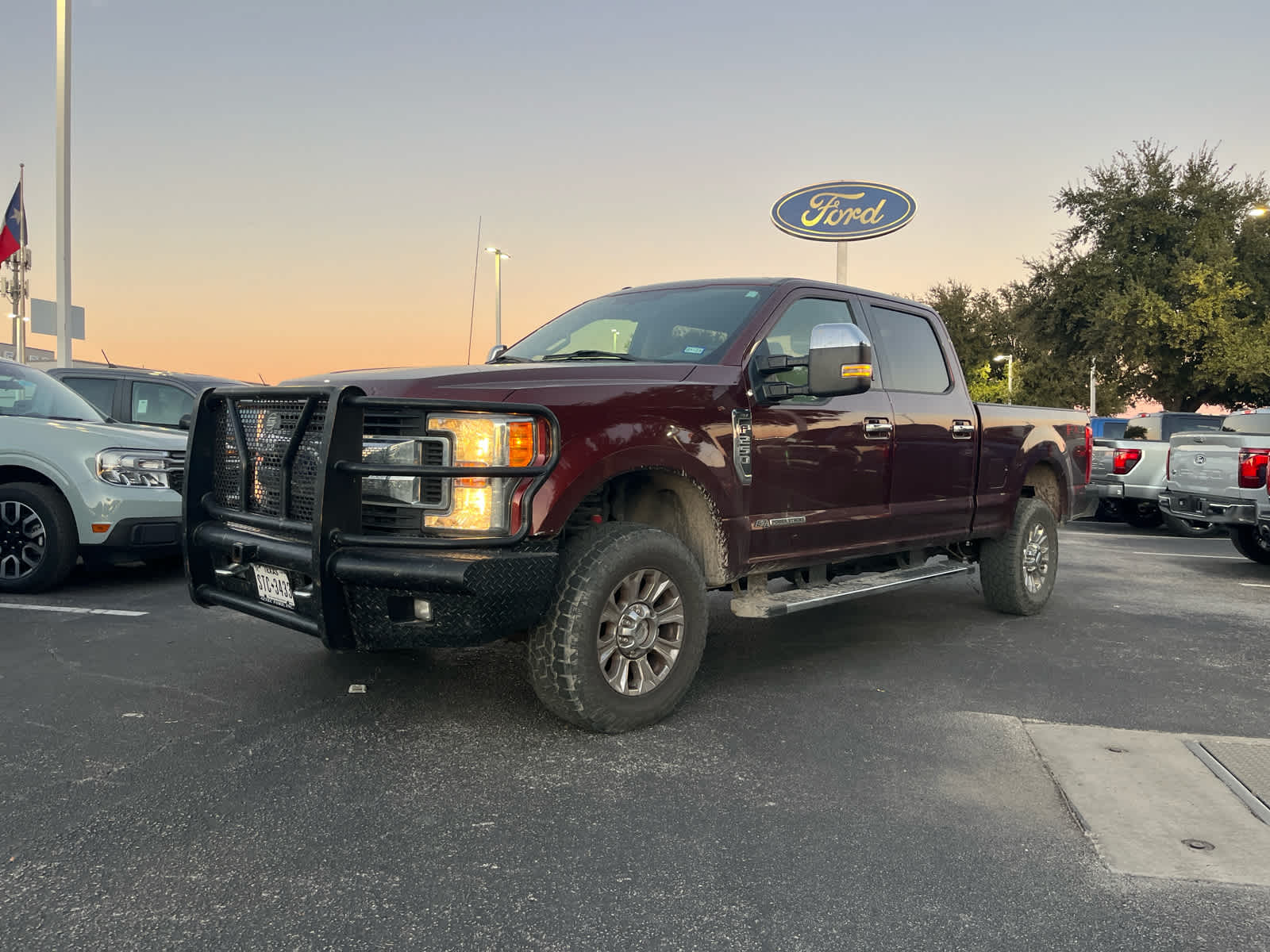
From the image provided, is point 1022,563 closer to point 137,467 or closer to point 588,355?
point 588,355

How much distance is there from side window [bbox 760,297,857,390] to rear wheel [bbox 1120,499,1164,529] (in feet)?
30.5

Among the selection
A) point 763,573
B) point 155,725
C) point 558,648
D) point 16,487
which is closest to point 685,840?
point 558,648

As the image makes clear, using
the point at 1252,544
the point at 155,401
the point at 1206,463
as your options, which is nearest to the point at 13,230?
the point at 155,401

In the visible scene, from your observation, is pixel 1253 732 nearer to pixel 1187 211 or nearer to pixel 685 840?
pixel 685 840

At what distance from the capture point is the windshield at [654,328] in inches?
183

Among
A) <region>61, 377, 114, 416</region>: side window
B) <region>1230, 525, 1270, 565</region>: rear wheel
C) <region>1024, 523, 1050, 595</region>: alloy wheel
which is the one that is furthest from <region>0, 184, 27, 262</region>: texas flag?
<region>1230, 525, 1270, 565</region>: rear wheel

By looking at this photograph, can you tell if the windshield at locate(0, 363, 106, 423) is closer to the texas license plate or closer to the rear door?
the texas license plate

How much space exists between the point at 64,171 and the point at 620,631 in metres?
12.8

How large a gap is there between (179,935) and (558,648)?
5.21 feet

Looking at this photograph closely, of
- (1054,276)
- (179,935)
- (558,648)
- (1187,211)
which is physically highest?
(1187,211)

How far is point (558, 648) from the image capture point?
364cm

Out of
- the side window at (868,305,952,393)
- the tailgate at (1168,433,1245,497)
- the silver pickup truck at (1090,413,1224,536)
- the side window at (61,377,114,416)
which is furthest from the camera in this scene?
the silver pickup truck at (1090,413,1224,536)

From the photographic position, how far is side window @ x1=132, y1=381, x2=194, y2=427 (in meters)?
9.11

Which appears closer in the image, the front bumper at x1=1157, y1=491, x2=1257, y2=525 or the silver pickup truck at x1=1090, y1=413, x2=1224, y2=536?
the front bumper at x1=1157, y1=491, x2=1257, y2=525
